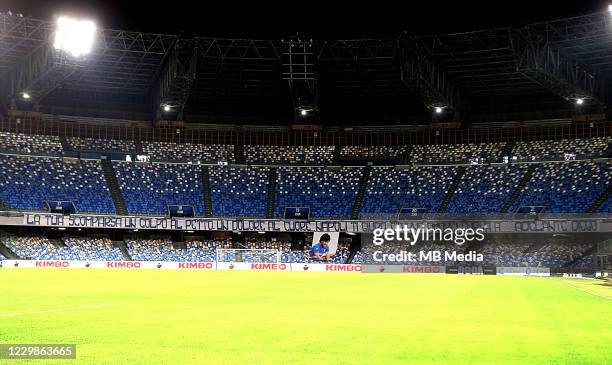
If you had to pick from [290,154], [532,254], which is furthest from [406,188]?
[532,254]

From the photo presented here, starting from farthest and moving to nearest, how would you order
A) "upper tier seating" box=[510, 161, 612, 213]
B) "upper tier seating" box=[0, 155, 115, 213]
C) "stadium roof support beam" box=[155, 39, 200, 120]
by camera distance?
"upper tier seating" box=[0, 155, 115, 213] → "upper tier seating" box=[510, 161, 612, 213] → "stadium roof support beam" box=[155, 39, 200, 120]

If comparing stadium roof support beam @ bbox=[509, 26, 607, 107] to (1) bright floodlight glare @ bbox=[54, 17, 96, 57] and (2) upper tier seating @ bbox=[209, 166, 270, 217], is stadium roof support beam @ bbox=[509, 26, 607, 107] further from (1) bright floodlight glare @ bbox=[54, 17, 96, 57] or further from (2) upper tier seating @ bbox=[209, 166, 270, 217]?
(1) bright floodlight glare @ bbox=[54, 17, 96, 57]

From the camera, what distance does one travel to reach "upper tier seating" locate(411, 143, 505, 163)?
247 ft

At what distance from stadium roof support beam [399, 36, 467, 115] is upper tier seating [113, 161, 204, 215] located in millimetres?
29558

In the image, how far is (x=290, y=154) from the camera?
7888 centimetres

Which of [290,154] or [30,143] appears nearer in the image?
[30,143]

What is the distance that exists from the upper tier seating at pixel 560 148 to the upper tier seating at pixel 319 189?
66.3 feet

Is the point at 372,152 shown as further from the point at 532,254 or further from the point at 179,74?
the point at 179,74

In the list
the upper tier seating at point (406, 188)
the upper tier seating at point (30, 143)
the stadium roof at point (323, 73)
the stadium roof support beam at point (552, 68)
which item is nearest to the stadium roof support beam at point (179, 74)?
the stadium roof at point (323, 73)

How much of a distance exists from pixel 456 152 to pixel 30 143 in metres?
52.4

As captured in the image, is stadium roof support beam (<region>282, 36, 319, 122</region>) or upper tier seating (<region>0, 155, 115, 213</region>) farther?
upper tier seating (<region>0, 155, 115, 213</region>)

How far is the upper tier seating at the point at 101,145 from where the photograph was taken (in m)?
74.5

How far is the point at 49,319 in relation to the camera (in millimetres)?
12945

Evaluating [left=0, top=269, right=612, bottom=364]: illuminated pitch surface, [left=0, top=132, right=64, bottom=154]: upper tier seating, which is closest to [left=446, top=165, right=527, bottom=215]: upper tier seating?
[left=0, top=132, right=64, bottom=154]: upper tier seating
